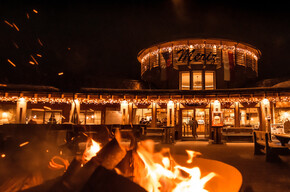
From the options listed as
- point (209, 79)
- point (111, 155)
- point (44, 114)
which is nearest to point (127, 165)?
point (111, 155)

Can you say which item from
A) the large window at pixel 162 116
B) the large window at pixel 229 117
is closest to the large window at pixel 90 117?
the large window at pixel 162 116

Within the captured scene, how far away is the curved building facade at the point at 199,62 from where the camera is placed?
1888cm

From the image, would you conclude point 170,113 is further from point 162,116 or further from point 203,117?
point 203,117

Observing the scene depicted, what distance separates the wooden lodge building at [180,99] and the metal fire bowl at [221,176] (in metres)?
13.3

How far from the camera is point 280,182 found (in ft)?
15.1

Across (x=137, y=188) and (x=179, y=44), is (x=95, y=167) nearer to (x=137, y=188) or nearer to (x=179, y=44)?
(x=137, y=188)

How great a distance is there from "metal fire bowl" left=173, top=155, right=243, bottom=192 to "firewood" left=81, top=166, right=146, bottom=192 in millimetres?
1158

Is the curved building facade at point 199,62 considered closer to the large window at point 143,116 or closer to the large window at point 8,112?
the large window at point 143,116

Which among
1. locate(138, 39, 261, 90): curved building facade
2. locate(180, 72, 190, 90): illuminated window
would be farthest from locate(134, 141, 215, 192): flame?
locate(180, 72, 190, 90): illuminated window

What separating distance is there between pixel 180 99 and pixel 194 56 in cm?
442

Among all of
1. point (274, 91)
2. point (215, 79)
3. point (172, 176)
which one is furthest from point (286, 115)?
point (172, 176)

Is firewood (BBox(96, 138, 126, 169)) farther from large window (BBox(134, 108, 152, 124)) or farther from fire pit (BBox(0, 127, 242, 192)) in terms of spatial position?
large window (BBox(134, 108, 152, 124))

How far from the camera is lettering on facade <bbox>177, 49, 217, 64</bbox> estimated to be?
18578mm

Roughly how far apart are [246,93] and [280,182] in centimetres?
1242
